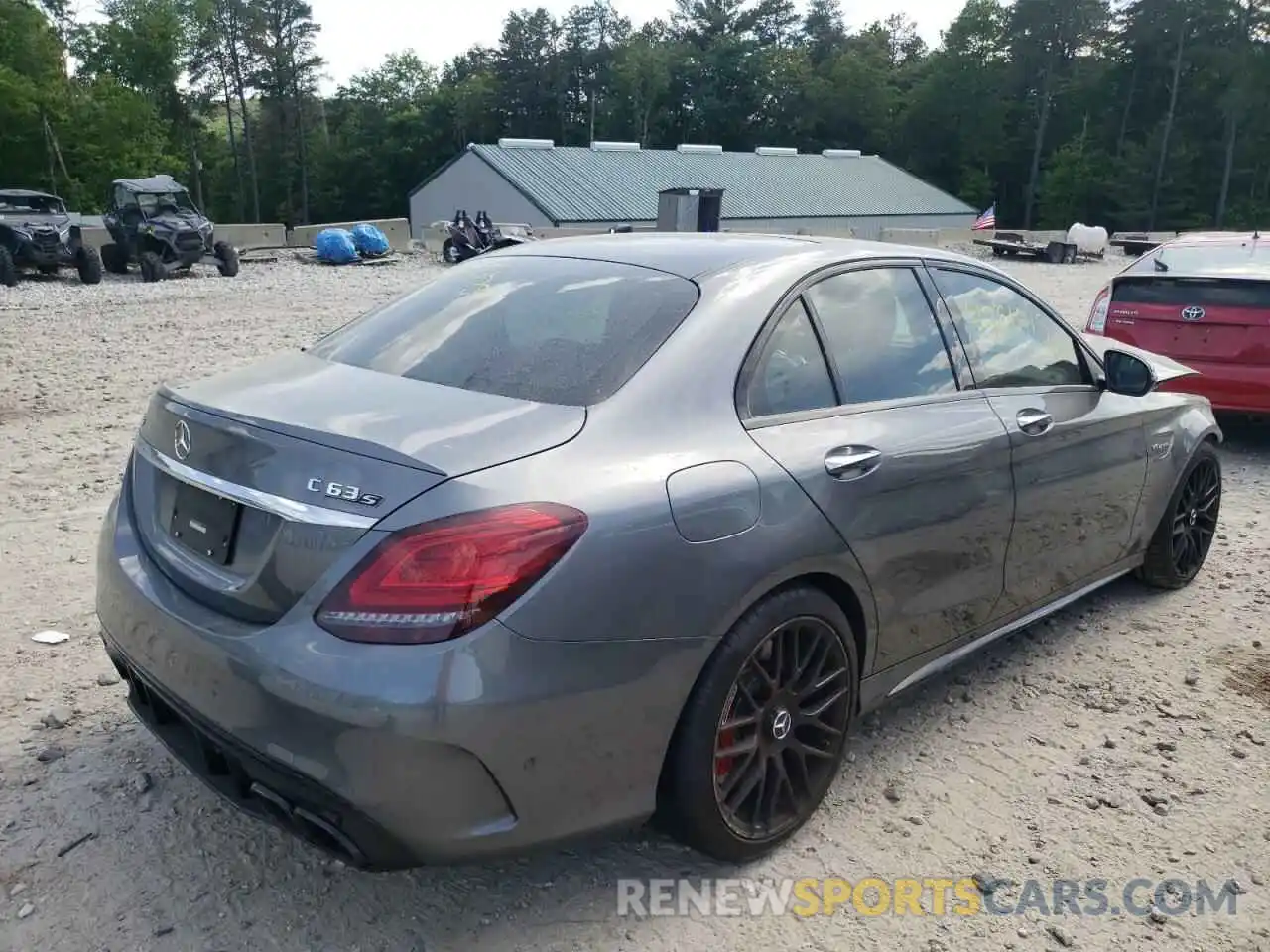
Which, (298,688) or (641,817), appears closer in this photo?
(298,688)

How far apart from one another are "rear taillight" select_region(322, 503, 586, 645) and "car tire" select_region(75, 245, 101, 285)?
19587 millimetres

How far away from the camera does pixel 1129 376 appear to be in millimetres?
4000

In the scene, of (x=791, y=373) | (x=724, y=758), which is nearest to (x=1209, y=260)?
(x=791, y=373)

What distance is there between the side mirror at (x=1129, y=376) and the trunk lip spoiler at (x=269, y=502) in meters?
3.10

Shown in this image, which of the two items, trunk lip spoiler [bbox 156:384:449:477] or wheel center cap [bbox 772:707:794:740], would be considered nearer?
trunk lip spoiler [bbox 156:384:449:477]

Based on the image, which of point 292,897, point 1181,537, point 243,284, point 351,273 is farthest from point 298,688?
point 351,273

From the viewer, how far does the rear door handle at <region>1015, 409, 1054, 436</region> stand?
3.46 m

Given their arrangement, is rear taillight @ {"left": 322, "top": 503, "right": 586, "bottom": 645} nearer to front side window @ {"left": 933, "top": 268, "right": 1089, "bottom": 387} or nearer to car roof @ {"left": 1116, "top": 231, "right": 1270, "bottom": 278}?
front side window @ {"left": 933, "top": 268, "right": 1089, "bottom": 387}

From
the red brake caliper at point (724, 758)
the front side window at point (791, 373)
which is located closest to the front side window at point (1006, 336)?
the front side window at point (791, 373)

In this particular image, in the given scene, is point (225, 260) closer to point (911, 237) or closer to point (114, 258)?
point (114, 258)

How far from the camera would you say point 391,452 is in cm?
222

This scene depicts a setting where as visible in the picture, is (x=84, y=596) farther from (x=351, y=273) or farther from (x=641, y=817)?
(x=351, y=273)

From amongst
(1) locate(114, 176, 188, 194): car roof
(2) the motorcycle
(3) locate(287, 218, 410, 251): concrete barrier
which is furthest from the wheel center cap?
(3) locate(287, 218, 410, 251): concrete barrier

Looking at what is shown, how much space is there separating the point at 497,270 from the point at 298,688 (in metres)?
1.69
